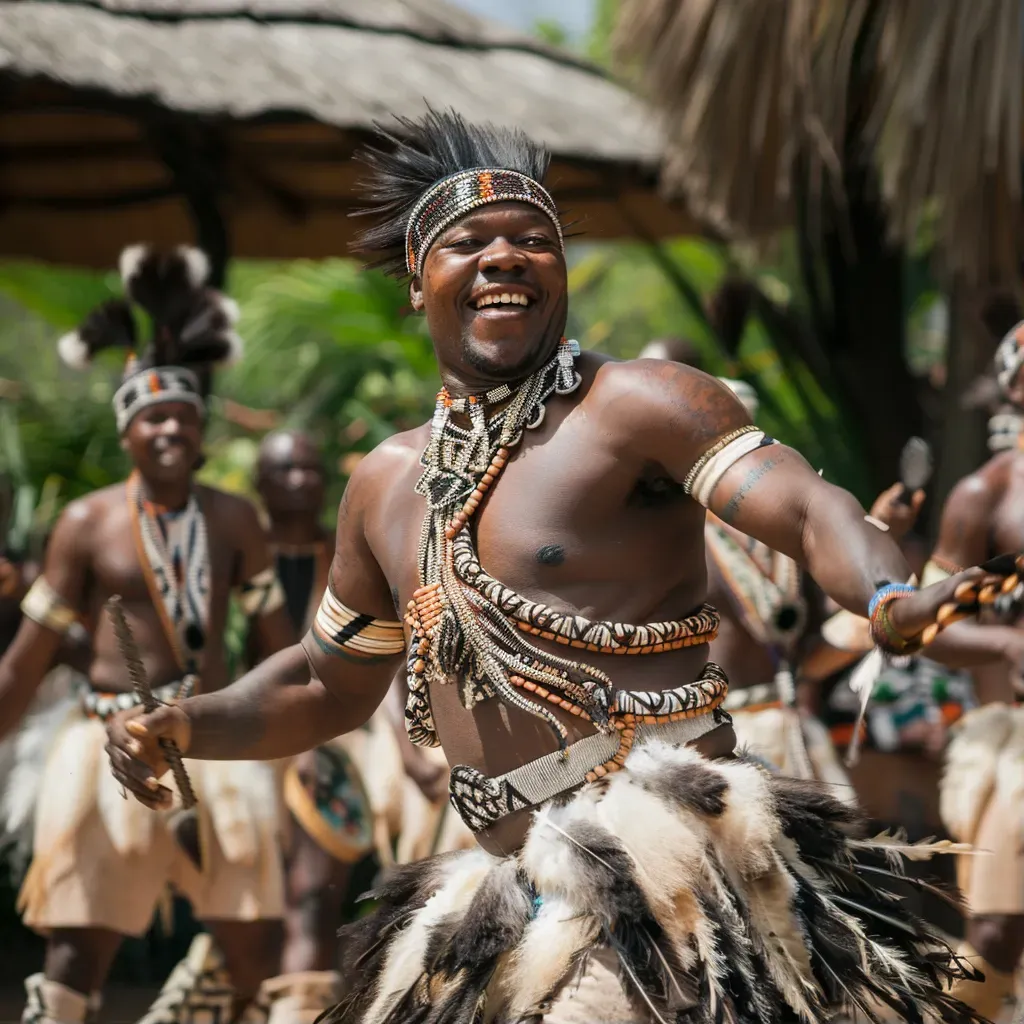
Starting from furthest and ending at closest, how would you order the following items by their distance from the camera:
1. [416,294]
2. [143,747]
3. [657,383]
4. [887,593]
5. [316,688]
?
[316,688]
[416,294]
[143,747]
[657,383]
[887,593]

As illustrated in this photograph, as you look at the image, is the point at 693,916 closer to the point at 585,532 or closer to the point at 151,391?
the point at 585,532

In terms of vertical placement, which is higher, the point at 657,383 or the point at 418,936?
the point at 657,383

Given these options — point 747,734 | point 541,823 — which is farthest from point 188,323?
point 541,823

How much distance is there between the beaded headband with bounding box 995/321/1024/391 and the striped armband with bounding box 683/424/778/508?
9.68ft

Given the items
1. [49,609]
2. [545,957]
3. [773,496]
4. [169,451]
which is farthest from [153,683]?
[773,496]

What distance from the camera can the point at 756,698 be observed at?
230 inches

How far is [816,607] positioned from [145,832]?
2.63m

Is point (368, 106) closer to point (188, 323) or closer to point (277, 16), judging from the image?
point (277, 16)

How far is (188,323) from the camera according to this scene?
6.13m

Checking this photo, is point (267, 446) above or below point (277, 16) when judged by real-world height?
below

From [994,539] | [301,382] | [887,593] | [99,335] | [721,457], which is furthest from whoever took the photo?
[301,382]

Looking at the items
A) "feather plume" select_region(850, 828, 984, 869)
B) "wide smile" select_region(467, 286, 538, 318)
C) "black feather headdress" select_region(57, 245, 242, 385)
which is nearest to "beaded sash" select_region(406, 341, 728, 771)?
"wide smile" select_region(467, 286, 538, 318)

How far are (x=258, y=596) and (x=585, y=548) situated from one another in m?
3.28

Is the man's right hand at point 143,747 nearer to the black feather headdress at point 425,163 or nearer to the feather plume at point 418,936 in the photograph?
the feather plume at point 418,936
